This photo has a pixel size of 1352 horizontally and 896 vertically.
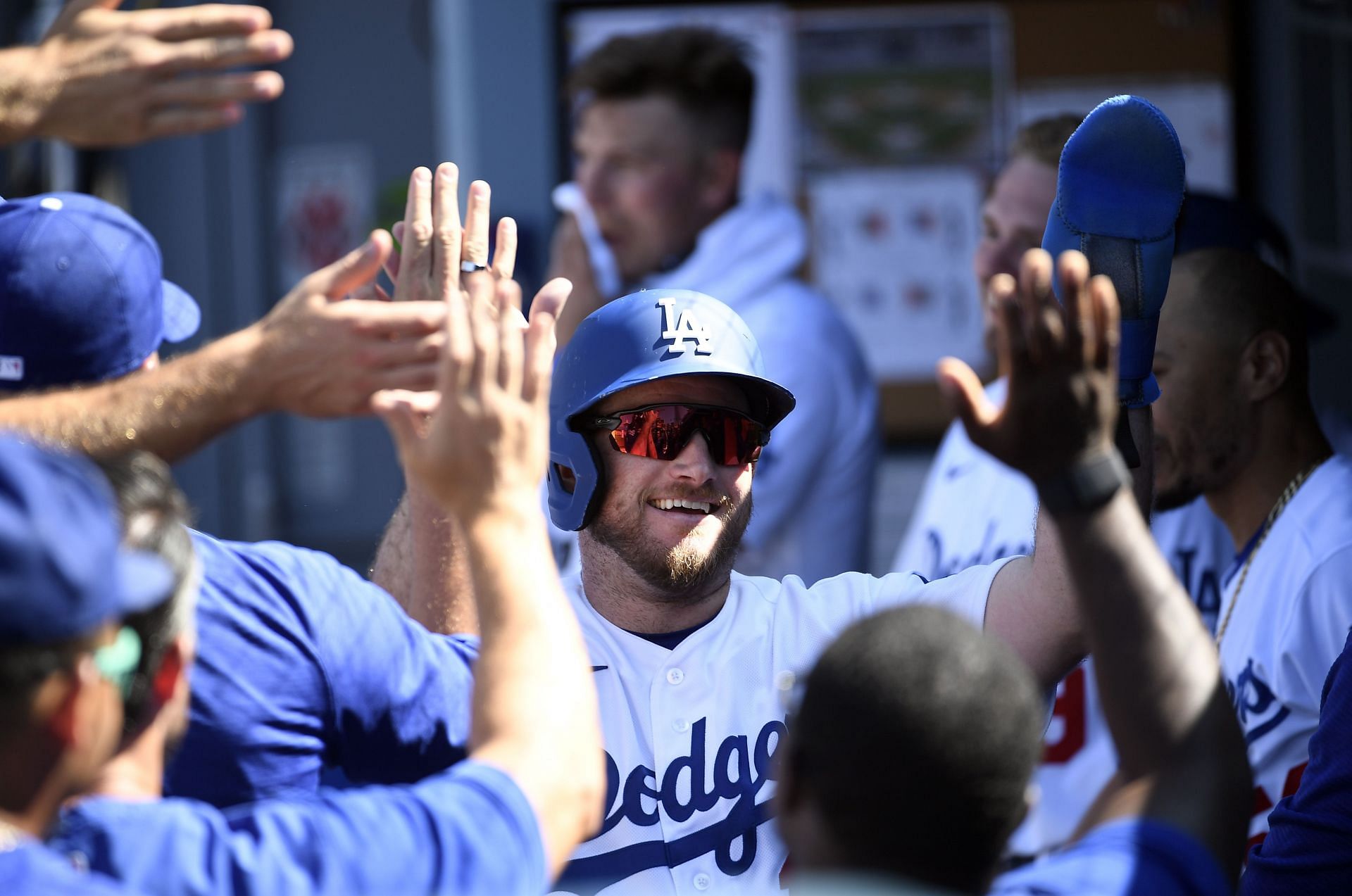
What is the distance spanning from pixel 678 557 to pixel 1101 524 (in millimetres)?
1209

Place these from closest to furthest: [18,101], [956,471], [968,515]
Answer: [18,101], [968,515], [956,471]

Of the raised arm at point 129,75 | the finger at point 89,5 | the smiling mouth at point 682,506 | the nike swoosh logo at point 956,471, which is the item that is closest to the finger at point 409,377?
the smiling mouth at point 682,506

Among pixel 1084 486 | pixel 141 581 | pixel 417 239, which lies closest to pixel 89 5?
pixel 417 239

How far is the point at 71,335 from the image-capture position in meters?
2.61

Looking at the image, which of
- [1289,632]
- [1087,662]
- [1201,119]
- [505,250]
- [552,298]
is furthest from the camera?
[1201,119]

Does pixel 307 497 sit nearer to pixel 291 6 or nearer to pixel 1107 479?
pixel 291 6

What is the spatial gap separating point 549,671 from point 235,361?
2.43 feet

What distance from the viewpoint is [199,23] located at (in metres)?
2.81

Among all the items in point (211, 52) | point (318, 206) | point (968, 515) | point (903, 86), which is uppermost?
point (211, 52)

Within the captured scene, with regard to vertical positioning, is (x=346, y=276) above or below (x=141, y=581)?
above

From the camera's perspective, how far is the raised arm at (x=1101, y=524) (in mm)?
1697

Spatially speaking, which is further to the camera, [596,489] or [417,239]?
[596,489]

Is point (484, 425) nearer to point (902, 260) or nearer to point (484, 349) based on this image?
point (484, 349)

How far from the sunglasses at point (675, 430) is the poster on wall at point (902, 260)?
333 cm
